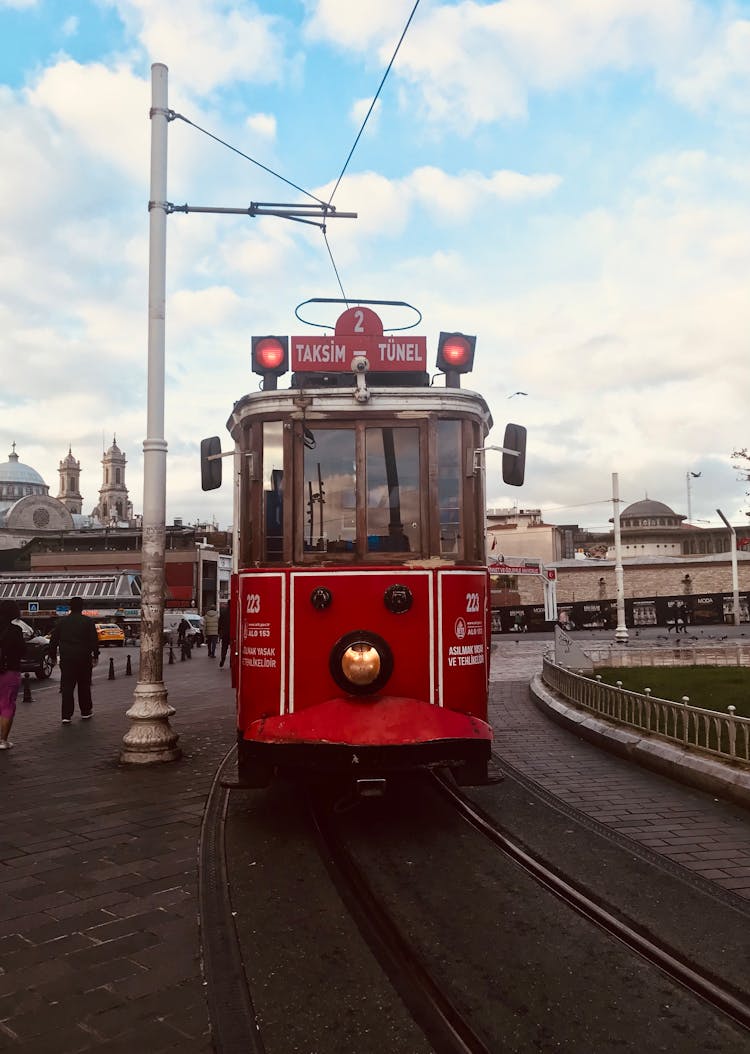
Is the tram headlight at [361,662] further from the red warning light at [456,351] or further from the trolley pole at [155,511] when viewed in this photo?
the trolley pole at [155,511]

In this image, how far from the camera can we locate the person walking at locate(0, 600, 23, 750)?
8.92 meters

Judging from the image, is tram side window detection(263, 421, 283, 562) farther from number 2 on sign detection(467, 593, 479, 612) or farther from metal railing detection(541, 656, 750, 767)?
metal railing detection(541, 656, 750, 767)

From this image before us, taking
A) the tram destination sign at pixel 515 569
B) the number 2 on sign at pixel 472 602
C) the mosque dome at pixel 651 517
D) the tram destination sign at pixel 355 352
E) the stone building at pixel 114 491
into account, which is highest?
the stone building at pixel 114 491

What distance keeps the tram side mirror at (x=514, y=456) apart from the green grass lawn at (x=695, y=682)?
4803 millimetres

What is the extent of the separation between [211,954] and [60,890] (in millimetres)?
1421

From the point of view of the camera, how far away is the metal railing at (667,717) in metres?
7.10

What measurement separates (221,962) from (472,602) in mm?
3141

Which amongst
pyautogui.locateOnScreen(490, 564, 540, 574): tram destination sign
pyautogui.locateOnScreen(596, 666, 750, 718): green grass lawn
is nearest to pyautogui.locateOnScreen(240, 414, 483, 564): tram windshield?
pyautogui.locateOnScreen(596, 666, 750, 718): green grass lawn

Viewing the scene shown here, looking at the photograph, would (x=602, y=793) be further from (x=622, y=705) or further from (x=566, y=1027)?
(x=566, y=1027)

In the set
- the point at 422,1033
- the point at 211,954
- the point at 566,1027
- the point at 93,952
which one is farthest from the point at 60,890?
the point at 566,1027

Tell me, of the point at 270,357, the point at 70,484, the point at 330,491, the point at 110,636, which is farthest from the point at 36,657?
the point at 70,484

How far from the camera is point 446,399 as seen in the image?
20.7 feet

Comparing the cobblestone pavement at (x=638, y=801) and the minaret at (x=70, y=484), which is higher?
the minaret at (x=70, y=484)

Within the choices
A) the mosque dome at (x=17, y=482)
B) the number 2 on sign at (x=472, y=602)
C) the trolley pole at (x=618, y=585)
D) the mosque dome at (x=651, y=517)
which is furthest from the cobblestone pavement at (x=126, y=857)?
the mosque dome at (x=17, y=482)
